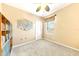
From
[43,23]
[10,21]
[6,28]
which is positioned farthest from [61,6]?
[6,28]

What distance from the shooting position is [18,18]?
5.57 feet

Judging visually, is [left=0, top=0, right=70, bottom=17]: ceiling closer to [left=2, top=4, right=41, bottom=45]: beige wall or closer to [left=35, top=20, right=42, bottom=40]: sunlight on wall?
[left=2, top=4, right=41, bottom=45]: beige wall

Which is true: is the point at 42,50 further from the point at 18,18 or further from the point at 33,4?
the point at 33,4

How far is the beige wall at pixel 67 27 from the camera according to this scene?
1.66 m

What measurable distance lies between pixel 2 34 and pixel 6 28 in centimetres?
16

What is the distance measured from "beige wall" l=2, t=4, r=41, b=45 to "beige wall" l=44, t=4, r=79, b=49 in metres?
0.28

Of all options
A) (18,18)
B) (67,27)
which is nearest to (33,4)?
(18,18)

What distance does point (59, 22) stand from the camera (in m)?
1.78

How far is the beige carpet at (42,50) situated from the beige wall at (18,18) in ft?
0.38

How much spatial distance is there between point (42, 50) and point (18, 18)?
2.18 ft

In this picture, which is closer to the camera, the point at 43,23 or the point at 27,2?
the point at 27,2

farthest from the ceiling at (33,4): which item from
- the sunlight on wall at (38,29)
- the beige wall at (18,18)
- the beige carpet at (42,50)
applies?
the beige carpet at (42,50)

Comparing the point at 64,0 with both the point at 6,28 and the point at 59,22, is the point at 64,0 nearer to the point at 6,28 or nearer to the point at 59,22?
the point at 59,22

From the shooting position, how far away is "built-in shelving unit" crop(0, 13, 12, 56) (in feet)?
4.97
